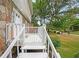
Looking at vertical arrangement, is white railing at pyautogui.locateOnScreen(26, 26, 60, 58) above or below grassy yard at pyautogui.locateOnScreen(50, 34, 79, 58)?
above

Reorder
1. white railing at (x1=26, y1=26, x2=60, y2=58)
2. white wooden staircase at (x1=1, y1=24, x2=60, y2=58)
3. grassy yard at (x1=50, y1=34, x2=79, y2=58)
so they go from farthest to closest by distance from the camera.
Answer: grassy yard at (x1=50, y1=34, x2=79, y2=58)
white wooden staircase at (x1=1, y1=24, x2=60, y2=58)
white railing at (x1=26, y1=26, x2=60, y2=58)

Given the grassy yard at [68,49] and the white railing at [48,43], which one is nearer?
the white railing at [48,43]

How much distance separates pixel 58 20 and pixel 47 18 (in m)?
2.46

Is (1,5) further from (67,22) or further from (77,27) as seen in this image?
(77,27)

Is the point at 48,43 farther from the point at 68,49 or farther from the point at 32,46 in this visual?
the point at 68,49

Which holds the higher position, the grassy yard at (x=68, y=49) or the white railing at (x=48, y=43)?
the white railing at (x=48, y=43)

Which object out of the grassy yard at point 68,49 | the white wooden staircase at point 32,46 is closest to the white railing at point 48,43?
the white wooden staircase at point 32,46

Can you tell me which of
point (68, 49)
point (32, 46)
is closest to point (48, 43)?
point (32, 46)

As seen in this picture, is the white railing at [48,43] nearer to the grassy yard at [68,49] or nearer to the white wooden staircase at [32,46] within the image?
the white wooden staircase at [32,46]

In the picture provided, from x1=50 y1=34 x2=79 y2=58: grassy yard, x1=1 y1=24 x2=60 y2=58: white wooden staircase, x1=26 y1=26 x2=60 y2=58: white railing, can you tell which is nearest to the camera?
x1=26 y1=26 x2=60 y2=58: white railing

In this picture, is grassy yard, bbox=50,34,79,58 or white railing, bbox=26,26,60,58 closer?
white railing, bbox=26,26,60,58

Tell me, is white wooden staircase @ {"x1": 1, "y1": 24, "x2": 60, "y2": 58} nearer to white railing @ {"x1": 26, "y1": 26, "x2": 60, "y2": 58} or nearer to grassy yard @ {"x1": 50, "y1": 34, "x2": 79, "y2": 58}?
white railing @ {"x1": 26, "y1": 26, "x2": 60, "y2": 58}

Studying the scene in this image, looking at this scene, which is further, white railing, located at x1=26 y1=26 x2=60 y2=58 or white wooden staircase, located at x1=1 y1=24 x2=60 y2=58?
white wooden staircase, located at x1=1 y1=24 x2=60 y2=58

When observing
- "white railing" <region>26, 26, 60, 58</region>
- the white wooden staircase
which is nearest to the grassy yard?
"white railing" <region>26, 26, 60, 58</region>
